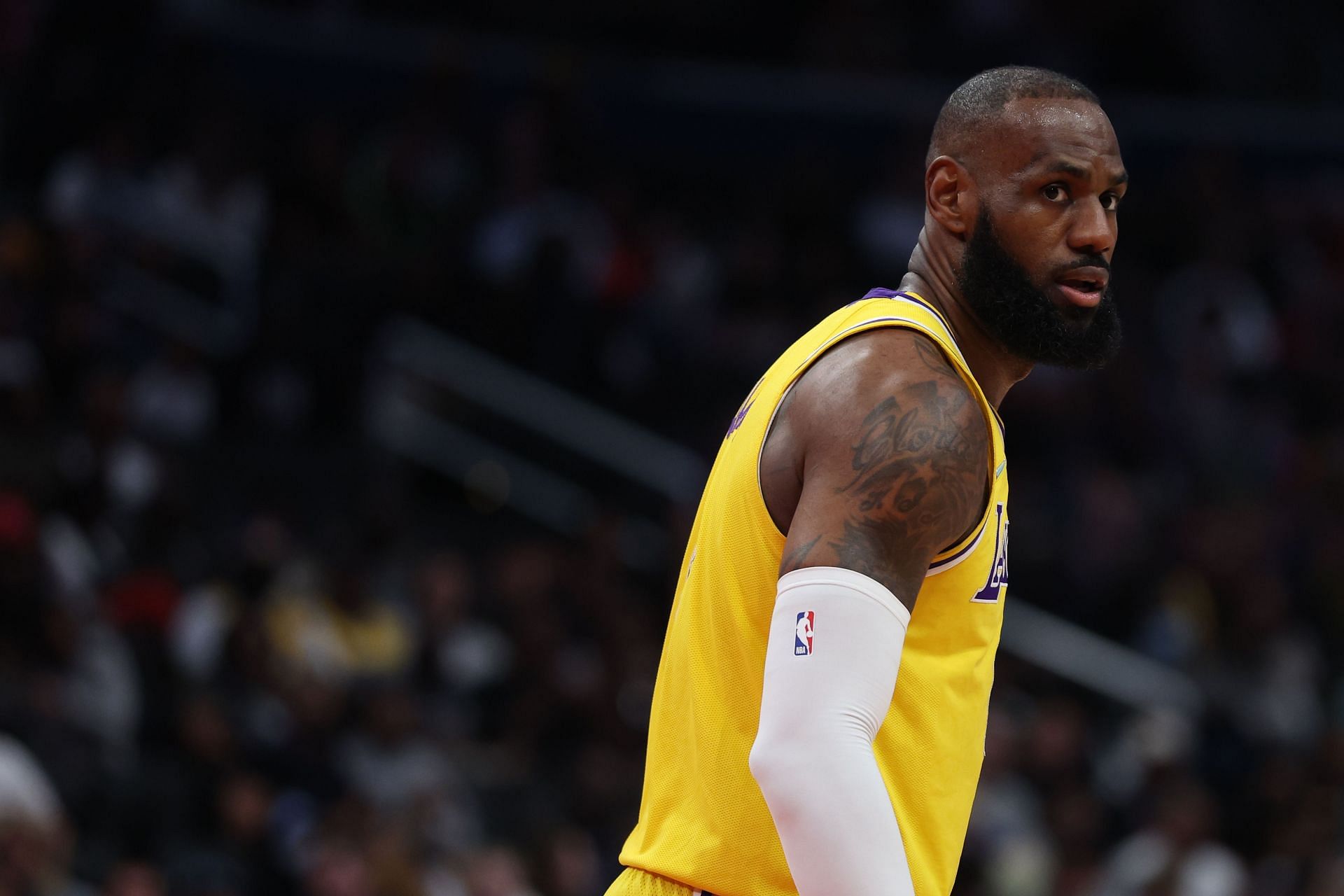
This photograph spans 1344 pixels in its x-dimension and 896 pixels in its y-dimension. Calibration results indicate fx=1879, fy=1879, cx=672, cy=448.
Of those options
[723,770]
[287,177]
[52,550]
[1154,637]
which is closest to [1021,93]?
[723,770]

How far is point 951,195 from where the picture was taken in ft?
11.0

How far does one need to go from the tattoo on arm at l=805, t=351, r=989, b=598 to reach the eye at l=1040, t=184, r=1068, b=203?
0.46m

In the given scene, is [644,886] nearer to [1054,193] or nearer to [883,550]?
[883,550]

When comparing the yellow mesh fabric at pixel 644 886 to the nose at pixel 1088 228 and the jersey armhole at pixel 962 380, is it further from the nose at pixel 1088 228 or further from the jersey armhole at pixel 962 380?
the nose at pixel 1088 228

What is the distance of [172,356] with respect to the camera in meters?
11.7

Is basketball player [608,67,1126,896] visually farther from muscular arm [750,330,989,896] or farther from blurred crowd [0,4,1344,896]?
blurred crowd [0,4,1344,896]

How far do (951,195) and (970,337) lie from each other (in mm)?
256

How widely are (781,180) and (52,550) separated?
286 inches

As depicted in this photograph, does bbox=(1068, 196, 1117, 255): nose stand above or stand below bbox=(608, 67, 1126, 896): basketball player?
above

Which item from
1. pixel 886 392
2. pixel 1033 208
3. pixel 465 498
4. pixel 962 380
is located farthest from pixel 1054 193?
pixel 465 498

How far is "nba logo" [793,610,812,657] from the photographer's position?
2840mm

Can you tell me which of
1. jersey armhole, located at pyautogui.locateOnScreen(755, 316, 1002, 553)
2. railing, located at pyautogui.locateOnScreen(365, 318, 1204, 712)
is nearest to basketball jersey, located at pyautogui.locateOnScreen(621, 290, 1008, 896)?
jersey armhole, located at pyautogui.locateOnScreen(755, 316, 1002, 553)

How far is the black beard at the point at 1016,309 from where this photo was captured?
326 centimetres

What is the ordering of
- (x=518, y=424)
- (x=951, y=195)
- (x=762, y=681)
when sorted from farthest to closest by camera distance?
(x=518, y=424) < (x=951, y=195) < (x=762, y=681)
